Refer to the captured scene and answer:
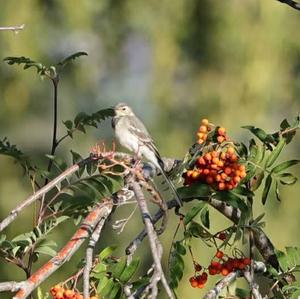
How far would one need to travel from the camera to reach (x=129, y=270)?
1.05m

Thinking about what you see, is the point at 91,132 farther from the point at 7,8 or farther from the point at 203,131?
the point at 203,131

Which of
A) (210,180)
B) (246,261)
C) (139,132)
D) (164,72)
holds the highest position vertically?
(164,72)

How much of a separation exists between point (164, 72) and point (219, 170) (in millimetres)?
2264

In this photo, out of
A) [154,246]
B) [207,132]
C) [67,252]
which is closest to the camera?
[154,246]

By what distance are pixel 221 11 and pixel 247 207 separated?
7.65 feet

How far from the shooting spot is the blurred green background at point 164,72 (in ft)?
11.1

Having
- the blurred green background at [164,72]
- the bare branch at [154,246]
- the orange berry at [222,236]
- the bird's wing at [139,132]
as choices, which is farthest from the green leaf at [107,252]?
the blurred green background at [164,72]

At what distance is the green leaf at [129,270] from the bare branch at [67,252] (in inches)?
2.6

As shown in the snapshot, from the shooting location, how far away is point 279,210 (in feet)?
10.9

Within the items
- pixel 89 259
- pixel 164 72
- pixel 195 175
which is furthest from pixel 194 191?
pixel 164 72

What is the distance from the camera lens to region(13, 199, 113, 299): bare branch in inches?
34.5

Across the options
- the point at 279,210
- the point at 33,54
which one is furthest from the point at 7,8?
the point at 279,210

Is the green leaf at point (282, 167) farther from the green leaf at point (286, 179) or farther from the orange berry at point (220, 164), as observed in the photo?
the orange berry at point (220, 164)

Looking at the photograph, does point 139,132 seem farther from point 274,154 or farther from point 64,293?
point 64,293
